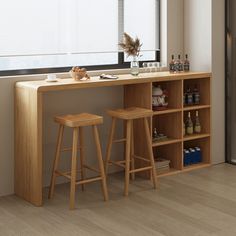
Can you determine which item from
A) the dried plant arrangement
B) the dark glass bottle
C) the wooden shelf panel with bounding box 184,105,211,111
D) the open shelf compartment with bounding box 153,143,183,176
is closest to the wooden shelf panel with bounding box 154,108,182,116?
the wooden shelf panel with bounding box 184,105,211,111

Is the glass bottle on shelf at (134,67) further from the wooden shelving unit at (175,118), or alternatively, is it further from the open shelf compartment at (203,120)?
the open shelf compartment at (203,120)

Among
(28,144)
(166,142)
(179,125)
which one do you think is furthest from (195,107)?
(28,144)

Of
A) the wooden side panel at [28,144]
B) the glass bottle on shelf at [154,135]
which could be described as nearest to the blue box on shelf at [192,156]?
the glass bottle on shelf at [154,135]

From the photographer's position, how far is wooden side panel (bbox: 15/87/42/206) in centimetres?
404

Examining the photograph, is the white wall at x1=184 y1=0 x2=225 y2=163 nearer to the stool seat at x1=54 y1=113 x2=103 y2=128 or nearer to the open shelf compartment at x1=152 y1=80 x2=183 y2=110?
the open shelf compartment at x1=152 y1=80 x2=183 y2=110

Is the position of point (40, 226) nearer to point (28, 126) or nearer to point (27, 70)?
point (28, 126)

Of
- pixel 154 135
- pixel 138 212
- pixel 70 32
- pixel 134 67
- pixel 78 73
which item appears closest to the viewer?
pixel 138 212

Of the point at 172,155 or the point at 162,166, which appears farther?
the point at 172,155

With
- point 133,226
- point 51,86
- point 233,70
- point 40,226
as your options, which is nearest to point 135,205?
point 133,226

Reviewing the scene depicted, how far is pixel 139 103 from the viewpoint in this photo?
4789mm

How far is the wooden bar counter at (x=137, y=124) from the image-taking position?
4.07m

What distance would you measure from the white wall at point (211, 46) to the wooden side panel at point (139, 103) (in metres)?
0.75

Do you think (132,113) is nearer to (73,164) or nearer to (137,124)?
(137,124)

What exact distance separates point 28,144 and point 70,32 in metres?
1.07
